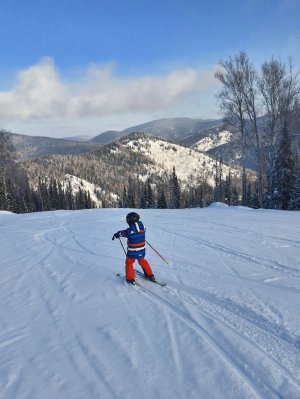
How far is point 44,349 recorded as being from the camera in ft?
16.0

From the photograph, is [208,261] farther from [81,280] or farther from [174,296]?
[81,280]

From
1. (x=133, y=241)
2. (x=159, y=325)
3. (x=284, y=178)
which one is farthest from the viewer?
(x=284, y=178)

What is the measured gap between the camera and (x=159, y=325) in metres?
5.34

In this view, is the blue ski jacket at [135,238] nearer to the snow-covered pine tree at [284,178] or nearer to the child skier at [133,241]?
the child skier at [133,241]

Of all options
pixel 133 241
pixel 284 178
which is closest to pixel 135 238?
pixel 133 241

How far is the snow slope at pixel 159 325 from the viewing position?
391cm

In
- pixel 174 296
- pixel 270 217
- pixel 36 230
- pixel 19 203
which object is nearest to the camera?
pixel 174 296

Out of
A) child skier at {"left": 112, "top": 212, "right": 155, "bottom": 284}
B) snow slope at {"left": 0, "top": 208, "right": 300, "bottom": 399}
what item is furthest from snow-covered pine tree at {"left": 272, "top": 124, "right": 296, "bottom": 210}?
child skier at {"left": 112, "top": 212, "right": 155, "bottom": 284}

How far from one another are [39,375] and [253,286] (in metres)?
4.51

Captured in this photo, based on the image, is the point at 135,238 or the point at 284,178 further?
the point at 284,178

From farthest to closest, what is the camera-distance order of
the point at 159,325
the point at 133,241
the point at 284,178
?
the point at 284,178, the point at 133,241, the point at 159,325

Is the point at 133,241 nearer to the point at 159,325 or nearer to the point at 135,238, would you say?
the point at 135,238

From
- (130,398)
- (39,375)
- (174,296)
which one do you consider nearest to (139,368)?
(130,398)

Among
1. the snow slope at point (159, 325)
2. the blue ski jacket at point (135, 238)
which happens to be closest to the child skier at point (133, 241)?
the blue ski jacket at point (135, 238)
